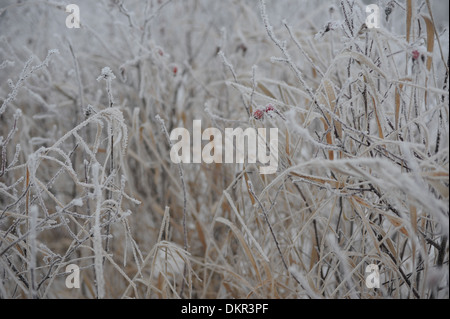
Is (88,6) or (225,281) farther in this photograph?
(88,6)

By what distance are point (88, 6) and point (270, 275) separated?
1.16 metres

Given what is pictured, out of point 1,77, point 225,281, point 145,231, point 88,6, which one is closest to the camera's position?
point 225,281

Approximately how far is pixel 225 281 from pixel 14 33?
958mm

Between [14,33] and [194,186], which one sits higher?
[14,33]

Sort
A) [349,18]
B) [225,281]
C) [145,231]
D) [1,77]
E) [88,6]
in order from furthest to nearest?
1. [88,6]
2. [1,77]
3. [145,231]
4. [225,281]
5. [349,18]

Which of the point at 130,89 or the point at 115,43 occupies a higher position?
the point at 115,43

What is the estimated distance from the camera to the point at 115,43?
3.71 ft

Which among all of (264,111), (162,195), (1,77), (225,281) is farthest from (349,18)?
(1,77)

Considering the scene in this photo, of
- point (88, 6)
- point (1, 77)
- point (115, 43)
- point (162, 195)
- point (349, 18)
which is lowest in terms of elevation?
point (162, 195)

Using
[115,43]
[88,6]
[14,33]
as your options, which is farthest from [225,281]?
[88,6]

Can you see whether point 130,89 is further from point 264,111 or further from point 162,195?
point 264,111
